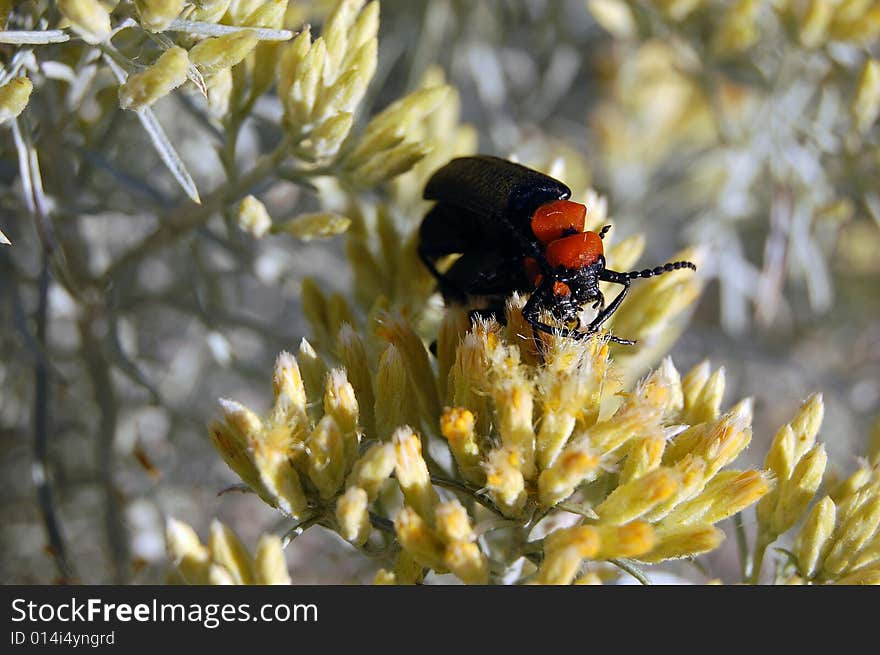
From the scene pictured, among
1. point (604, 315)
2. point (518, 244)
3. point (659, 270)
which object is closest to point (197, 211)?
point (518, 244)

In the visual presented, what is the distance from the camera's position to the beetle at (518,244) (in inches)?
81.7

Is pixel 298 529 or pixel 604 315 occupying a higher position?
pixel 604 315

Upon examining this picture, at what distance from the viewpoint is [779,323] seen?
419cm

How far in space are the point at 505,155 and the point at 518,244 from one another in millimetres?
1017

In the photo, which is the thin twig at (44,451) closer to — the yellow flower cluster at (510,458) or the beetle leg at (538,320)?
the yellow flower cluster at (510,458)

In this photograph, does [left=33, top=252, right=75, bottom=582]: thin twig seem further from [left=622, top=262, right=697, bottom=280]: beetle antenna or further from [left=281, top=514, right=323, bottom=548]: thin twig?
[left=622, top=262, right=697, bottom=280]: beetle antenna

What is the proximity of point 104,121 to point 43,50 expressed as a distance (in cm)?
44

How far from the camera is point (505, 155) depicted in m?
3.21

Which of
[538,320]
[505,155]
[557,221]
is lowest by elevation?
[538,320]

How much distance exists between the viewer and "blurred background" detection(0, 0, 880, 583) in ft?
8.82

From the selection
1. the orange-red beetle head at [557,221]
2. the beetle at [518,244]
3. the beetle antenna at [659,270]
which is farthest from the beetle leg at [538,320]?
the beetle antenna at [659,270]

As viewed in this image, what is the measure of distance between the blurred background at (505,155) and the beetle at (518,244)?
23.9 inches

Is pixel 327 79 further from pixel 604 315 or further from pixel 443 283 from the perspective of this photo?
pixel 604 315
